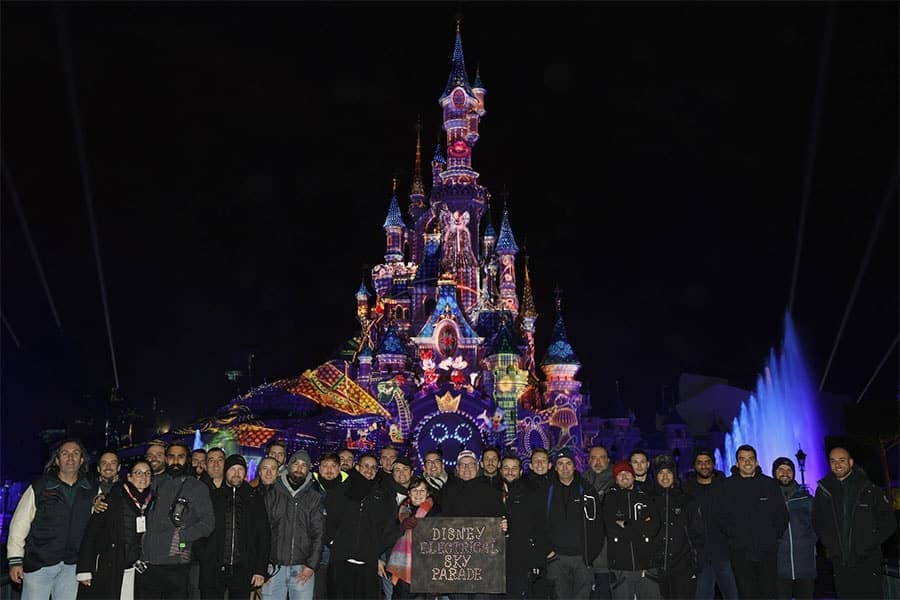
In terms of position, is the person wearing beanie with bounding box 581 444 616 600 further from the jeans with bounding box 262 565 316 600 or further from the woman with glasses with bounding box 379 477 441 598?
the jeans with bounding box 262 565 316 600

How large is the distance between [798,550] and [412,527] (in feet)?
15.2

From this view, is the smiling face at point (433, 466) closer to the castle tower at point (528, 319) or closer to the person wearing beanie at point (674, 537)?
the person wearing beanie at point (674, 537)

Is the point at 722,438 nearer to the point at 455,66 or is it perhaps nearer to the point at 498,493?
the point at 455,66

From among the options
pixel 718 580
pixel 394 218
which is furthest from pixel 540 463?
pixel 394 218

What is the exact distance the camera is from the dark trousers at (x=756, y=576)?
995cm

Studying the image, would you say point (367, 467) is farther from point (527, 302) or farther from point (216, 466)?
point (527, 302)

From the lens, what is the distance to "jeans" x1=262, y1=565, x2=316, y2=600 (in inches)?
374

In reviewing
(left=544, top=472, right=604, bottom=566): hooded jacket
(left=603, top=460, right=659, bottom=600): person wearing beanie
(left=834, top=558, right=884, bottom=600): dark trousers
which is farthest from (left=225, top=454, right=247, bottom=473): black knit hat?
(left=834, top=558, right=884, bottom=600): dark trousers

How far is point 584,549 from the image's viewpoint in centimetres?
970

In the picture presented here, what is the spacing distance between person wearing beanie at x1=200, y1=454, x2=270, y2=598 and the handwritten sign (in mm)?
1695

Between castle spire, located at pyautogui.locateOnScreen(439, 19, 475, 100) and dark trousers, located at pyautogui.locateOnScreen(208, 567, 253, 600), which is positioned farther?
castle spire, located at pyautogui.locateOnScreen(439, 19, 475, 100)

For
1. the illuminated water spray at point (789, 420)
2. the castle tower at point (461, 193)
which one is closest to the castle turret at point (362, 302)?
the castle tower at point (461, 193)

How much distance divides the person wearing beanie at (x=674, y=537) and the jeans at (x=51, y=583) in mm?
6346

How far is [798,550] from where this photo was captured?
10172 mm
